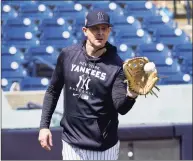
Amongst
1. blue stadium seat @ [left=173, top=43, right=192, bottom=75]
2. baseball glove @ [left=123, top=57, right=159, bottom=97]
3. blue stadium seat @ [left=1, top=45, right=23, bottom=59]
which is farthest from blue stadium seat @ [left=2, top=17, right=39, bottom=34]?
baseball glove @ [left=123, top=57, right=159, bottom=97]

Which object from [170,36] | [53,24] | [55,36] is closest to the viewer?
[55,36]

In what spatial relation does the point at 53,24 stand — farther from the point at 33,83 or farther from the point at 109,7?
the point at 33,83

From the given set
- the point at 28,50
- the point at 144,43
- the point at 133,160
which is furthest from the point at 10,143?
the point at 144,43

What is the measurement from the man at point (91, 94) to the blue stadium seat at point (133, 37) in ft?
17.7

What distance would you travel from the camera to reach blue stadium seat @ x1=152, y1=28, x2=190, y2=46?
8.21 m

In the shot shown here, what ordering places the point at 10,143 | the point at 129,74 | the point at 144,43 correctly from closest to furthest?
the point at 129,74
the point at 10,143
the point at 144,43

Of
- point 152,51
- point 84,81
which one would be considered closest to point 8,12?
point 152,51

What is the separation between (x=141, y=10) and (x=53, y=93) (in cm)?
647

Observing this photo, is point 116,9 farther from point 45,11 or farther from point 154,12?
point 45,11

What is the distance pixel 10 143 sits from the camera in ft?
13.1

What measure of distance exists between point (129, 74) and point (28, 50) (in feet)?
17.2

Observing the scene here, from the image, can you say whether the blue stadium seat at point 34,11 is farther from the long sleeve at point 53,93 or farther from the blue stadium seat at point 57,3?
the long sleeve at point 53,93

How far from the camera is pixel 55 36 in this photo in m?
7.96

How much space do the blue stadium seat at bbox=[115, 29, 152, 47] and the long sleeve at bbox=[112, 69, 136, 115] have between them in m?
5.49
